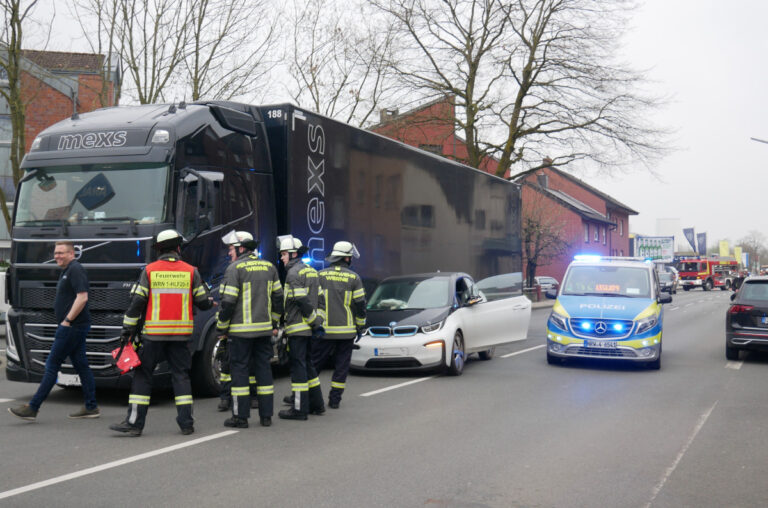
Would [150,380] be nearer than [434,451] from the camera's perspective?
No

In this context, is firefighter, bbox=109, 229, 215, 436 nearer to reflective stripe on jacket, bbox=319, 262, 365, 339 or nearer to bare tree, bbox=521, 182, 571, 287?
reflective stripe on jacket, bbox=319, 262, 365, 339

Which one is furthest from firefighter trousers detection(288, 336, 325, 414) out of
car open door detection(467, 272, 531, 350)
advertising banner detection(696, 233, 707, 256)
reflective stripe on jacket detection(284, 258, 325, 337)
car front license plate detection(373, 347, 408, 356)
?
advertising banner detection(696, 233, 707, 256)

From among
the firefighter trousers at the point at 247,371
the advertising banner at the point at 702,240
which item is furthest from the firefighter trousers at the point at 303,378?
the advertising banner at the point at 702,240

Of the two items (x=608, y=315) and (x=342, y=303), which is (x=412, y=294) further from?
(x=342, y=303)

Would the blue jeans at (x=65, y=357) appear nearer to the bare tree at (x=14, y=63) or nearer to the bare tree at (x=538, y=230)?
the bare tree at (x=14, y=63)

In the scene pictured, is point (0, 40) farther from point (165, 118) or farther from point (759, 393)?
point (759, 393)

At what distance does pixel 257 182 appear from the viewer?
33.1 ft

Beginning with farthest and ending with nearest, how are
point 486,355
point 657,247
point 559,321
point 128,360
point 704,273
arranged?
point 704,273 → point 657,247 → point 486,355 → point 559,321 → point 128,360

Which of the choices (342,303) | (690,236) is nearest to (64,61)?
(342,303)

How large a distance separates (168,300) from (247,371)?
1.04 meters

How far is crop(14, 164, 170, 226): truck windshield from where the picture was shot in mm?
8719

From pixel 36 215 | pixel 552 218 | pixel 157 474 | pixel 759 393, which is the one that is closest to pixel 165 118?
pixel 36 215

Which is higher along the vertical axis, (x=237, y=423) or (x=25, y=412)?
(x=25, y=412)

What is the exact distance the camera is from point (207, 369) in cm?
924
